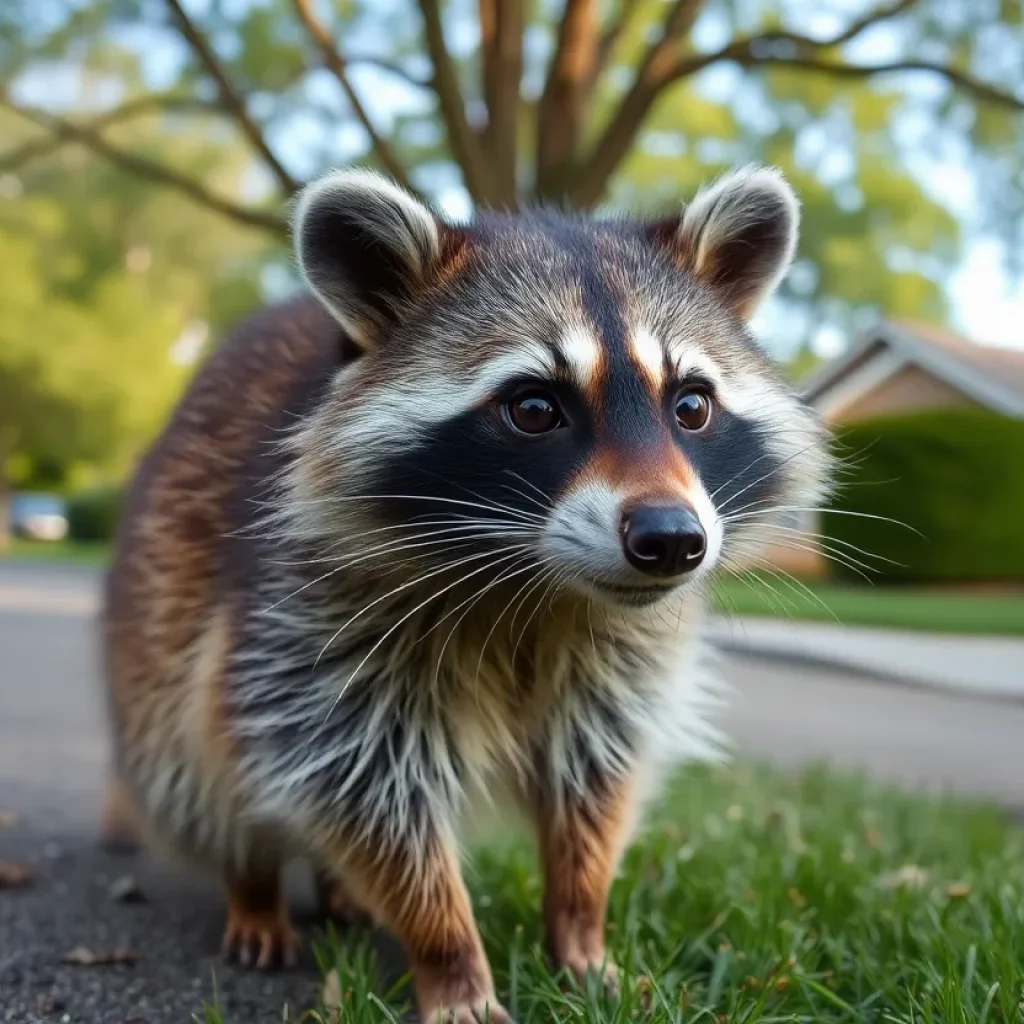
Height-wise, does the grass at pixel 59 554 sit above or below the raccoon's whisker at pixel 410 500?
below

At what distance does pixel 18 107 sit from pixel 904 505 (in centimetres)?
1011

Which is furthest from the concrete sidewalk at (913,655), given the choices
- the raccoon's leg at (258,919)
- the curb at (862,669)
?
the raccoon's leg at (258,919)

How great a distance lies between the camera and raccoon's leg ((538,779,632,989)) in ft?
8.55

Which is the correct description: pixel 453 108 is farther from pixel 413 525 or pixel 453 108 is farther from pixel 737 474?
pixel 413 525

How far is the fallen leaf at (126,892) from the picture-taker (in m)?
3.31

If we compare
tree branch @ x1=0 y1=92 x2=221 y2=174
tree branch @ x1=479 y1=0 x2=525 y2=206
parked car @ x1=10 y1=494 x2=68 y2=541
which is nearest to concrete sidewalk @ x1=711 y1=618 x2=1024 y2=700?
tree branch @ x1=479 y1=0 x2=525 y2=206

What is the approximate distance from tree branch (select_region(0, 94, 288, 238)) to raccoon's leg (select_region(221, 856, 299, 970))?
8260mm

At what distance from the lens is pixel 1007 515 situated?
12641 millimetres

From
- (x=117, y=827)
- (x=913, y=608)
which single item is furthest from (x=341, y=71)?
(x=117, y=827)

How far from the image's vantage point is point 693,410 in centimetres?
232

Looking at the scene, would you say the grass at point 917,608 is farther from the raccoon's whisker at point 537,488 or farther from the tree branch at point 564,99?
the raccoon's whisker at point 537,488

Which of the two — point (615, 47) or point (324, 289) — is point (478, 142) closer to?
point (615, 47)

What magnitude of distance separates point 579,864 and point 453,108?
27.0 ft

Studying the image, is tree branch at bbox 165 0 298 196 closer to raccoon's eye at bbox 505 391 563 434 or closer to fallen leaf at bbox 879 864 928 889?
fallen leaf at bbox 879 864 928 889
